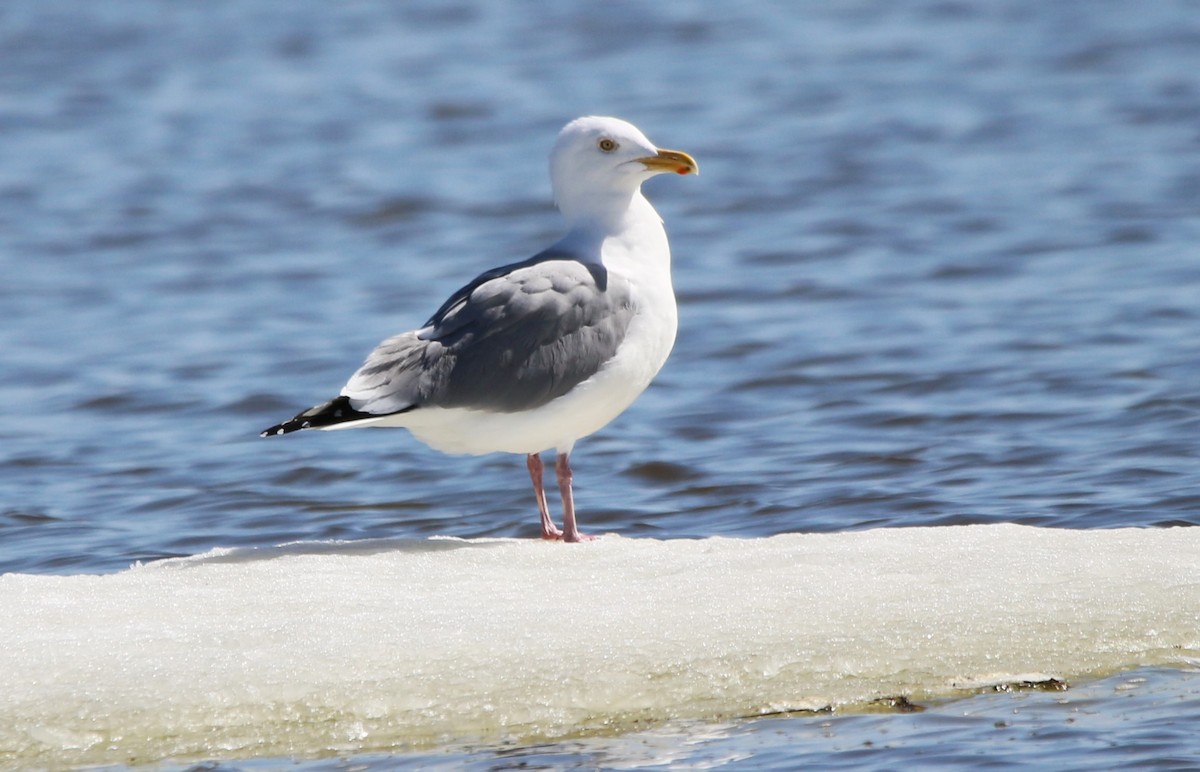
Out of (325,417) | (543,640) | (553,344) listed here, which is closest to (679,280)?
(553,344)

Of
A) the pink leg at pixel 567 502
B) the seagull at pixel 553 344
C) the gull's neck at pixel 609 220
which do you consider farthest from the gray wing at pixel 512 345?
the pink leg at pixel 567 502

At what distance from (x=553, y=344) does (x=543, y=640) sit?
1302 mm

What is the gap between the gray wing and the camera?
6168mm

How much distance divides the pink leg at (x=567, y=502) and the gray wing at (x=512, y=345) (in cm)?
43

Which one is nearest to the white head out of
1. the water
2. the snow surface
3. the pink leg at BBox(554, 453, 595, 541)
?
the pink leg at BBox(554, 453, 595, 541)

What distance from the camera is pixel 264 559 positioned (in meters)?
6.20

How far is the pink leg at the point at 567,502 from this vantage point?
6543 mm

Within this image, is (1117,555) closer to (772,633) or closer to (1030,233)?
(772,633)

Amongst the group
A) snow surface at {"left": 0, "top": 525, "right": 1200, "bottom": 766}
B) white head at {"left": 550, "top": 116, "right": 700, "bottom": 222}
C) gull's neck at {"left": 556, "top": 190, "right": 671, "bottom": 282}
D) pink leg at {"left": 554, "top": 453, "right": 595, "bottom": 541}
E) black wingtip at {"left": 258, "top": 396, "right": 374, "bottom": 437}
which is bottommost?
snow surface at {"left": 0, "top": 525, "right": 1200, "bottom": 766}

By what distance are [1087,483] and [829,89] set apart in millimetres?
11503

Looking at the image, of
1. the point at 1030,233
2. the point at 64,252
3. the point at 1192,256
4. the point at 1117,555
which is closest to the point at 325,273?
the point at 64,252

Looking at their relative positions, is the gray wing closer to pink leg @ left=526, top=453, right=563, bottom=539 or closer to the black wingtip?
the black wingtip

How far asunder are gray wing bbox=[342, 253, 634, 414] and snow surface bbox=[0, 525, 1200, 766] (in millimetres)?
580

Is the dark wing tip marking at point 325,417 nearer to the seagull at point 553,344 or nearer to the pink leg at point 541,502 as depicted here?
the seagull at point 553,344
